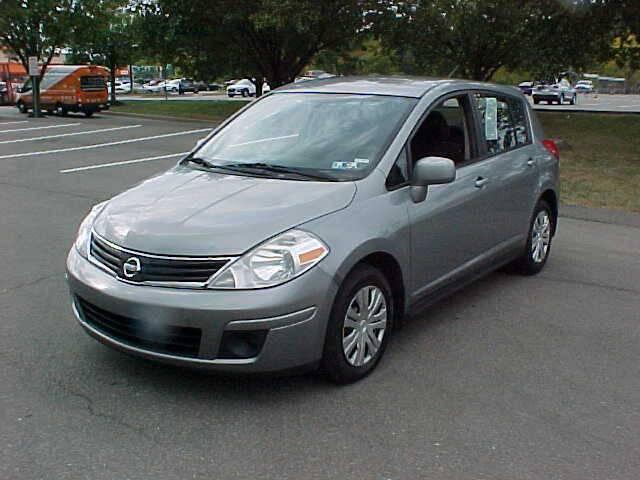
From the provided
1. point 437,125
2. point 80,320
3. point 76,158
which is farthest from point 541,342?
point 76,158

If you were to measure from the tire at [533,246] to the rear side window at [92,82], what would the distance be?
23.9m

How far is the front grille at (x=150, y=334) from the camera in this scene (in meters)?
3.36

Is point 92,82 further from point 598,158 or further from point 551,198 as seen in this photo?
point 551,198

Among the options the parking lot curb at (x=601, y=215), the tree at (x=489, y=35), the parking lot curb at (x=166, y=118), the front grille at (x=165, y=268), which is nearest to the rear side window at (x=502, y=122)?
the front grille at (x=165, y=268)

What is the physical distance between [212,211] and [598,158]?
11717 millimetres

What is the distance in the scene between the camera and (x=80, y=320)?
381 cm

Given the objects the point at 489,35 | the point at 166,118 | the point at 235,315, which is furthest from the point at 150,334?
the point at 166,118

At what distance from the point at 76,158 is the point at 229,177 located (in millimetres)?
10255

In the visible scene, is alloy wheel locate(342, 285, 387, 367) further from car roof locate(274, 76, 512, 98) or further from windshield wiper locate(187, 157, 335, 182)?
car roof locate(274, 76, 512, 98)

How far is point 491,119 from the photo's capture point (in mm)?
5227

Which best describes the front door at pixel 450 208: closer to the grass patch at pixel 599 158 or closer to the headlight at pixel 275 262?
the headlight at pixel 275 262

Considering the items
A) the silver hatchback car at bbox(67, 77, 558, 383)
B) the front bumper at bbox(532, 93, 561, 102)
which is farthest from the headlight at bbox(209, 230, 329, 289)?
the front bumper at bbox(532, 93, 561, 102)

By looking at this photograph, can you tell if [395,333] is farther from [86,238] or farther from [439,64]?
[439,64]

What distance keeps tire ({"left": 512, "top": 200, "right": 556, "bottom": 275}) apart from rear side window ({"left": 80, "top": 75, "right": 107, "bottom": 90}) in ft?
78.6
